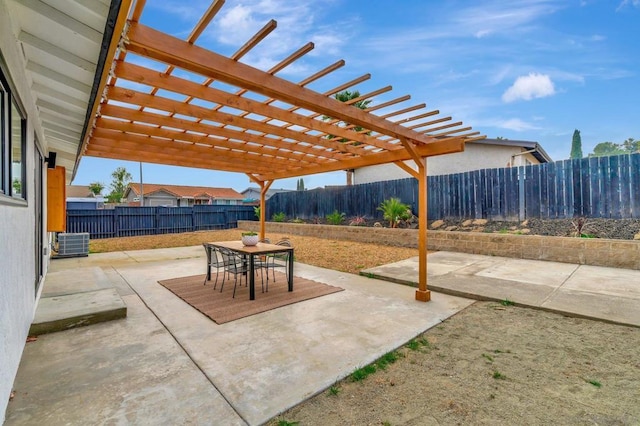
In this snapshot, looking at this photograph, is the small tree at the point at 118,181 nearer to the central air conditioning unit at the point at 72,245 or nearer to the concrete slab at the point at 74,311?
the central air conditioning unit at the point at 72,245

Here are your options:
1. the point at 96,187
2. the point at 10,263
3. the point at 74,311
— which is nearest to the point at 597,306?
the point at 10,263

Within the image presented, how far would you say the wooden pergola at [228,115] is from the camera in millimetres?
2152

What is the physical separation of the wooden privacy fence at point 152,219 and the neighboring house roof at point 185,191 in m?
15.8

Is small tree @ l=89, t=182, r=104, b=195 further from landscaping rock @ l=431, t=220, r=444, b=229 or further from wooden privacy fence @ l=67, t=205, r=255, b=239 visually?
landscaping rock @ l=431, t=220, r=444, b=229

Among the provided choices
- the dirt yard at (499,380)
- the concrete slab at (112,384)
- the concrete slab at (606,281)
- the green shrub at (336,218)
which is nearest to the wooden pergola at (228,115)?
the dirt yard at (499,380)

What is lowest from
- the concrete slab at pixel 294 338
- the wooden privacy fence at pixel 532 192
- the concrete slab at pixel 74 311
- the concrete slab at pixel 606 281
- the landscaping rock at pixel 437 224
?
the concrete slab at pixel 294 338

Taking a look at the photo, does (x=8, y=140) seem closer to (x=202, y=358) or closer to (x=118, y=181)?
(x=202, y=358)

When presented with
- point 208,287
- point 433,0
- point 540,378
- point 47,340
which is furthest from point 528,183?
point 47,340

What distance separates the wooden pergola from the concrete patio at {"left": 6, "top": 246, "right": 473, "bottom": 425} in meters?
1.22

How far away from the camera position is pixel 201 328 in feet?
10.7

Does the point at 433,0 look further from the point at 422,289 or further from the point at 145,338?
the point at 145,338

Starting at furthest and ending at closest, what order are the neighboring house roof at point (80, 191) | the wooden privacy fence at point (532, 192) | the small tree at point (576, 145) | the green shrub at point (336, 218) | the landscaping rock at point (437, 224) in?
1. the neighboring house roof at point (80, 191)
2. the small tree at point (576, 145)
3. the green shrub at point (336, 218)
4. the landscaping rock at point (437, 224)
5. the wooden privacy fence at point (532, 192)

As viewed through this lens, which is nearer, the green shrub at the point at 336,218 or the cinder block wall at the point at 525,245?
the cinder block wall at the point at 525,245

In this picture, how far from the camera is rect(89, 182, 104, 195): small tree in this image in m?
34.4
